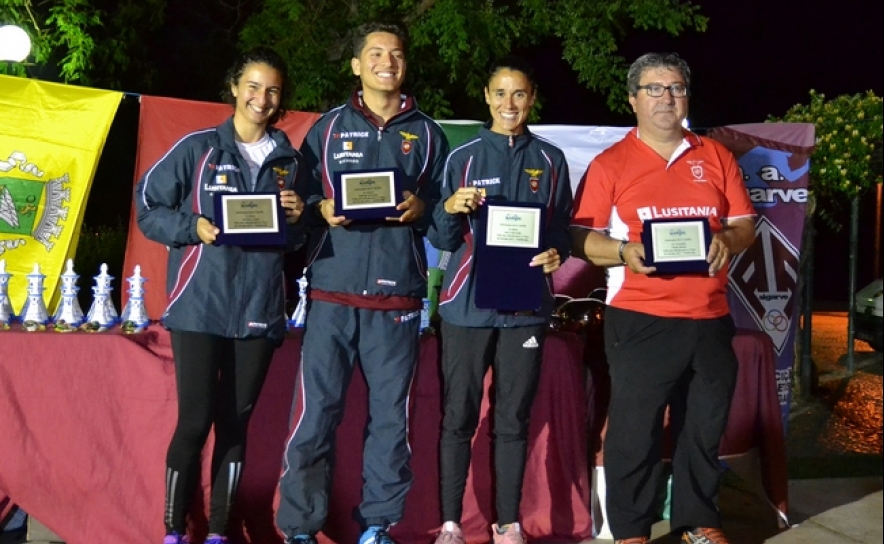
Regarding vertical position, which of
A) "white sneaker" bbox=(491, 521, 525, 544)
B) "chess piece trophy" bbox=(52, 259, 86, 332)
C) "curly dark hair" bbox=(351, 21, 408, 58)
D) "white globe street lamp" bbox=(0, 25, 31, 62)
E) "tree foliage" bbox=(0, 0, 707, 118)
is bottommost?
"white sneaker" bbox=(491, 521, 525, 544)

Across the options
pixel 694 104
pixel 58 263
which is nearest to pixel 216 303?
pixel 58 263

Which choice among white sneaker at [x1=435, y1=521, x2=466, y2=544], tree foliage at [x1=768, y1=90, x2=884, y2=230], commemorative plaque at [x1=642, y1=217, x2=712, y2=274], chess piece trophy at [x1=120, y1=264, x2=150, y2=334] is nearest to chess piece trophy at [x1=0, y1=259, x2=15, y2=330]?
chess piece trophy at [x1=120, y1=264, x2=150, y2=334]

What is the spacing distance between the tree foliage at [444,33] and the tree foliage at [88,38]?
179cm

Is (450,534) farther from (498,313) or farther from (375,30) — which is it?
(375,30)

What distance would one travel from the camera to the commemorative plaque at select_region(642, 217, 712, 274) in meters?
3.81

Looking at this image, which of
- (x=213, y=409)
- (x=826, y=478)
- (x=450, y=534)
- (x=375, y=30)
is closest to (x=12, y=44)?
(x=375, y=30)

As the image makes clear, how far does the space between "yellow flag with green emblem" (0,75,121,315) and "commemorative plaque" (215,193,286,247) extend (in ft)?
7.82

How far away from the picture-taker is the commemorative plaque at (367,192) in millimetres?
3758

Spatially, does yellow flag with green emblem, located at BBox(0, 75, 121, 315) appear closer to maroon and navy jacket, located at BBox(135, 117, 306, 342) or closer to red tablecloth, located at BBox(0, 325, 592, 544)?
red tablecloth, located at BBox(0, 325, 592, 544)

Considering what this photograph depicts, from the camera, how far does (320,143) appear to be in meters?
4.01

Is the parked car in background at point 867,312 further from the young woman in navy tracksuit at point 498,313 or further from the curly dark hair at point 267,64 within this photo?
the curly dark hair at point 267,64

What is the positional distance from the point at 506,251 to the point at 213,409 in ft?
4.07

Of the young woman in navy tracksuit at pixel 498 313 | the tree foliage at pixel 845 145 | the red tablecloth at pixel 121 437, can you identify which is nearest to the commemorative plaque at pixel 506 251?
the young woman in navy tracksuit at pixel 498 313

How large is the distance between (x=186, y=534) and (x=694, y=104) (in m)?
19.7
